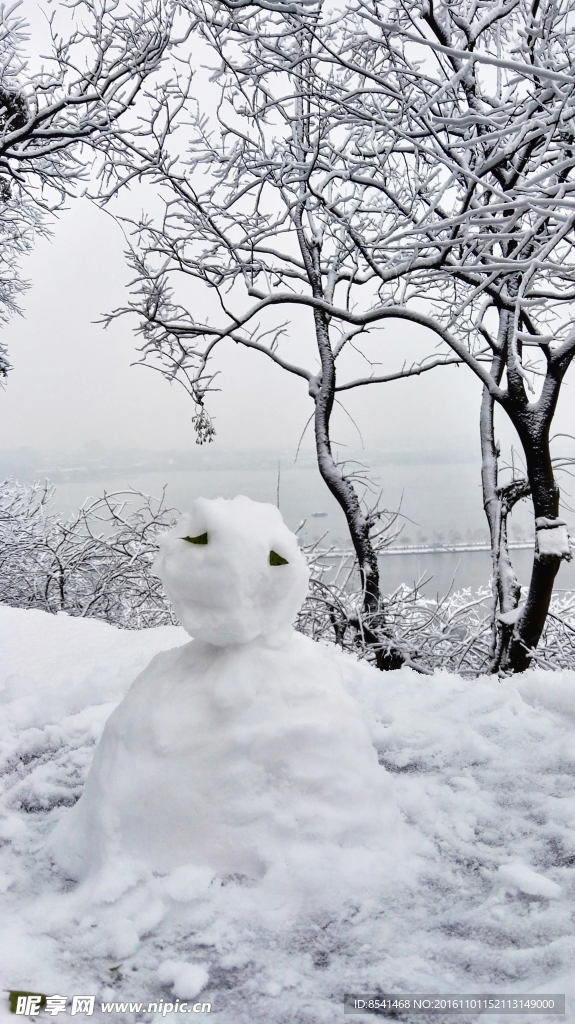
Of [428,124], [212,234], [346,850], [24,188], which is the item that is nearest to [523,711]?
[346,850]

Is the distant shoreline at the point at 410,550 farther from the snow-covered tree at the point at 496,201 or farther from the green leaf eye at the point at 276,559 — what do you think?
the green leaf eye at the point at 276,559

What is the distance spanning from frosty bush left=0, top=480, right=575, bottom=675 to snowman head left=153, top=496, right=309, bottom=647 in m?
3.69

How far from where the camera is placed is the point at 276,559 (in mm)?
2082

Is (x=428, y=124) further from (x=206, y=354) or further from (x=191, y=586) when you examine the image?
(x=206, y=354)

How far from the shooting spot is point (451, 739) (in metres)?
2.56

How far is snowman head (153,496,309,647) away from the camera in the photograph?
6.56ft

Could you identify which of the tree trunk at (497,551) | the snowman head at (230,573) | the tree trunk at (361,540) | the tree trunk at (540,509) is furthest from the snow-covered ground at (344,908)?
the tree trunk at (361,540)

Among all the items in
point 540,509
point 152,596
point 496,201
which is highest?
point 496,201

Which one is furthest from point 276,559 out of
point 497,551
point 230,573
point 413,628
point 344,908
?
point 413,628

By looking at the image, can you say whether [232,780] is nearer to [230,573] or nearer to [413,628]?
[230,573]

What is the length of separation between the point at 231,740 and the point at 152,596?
20.8ft

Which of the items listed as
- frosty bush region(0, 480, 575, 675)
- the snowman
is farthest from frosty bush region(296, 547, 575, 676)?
the snowman

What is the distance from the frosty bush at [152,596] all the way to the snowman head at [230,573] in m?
3.69

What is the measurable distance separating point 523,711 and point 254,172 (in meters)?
5.71
